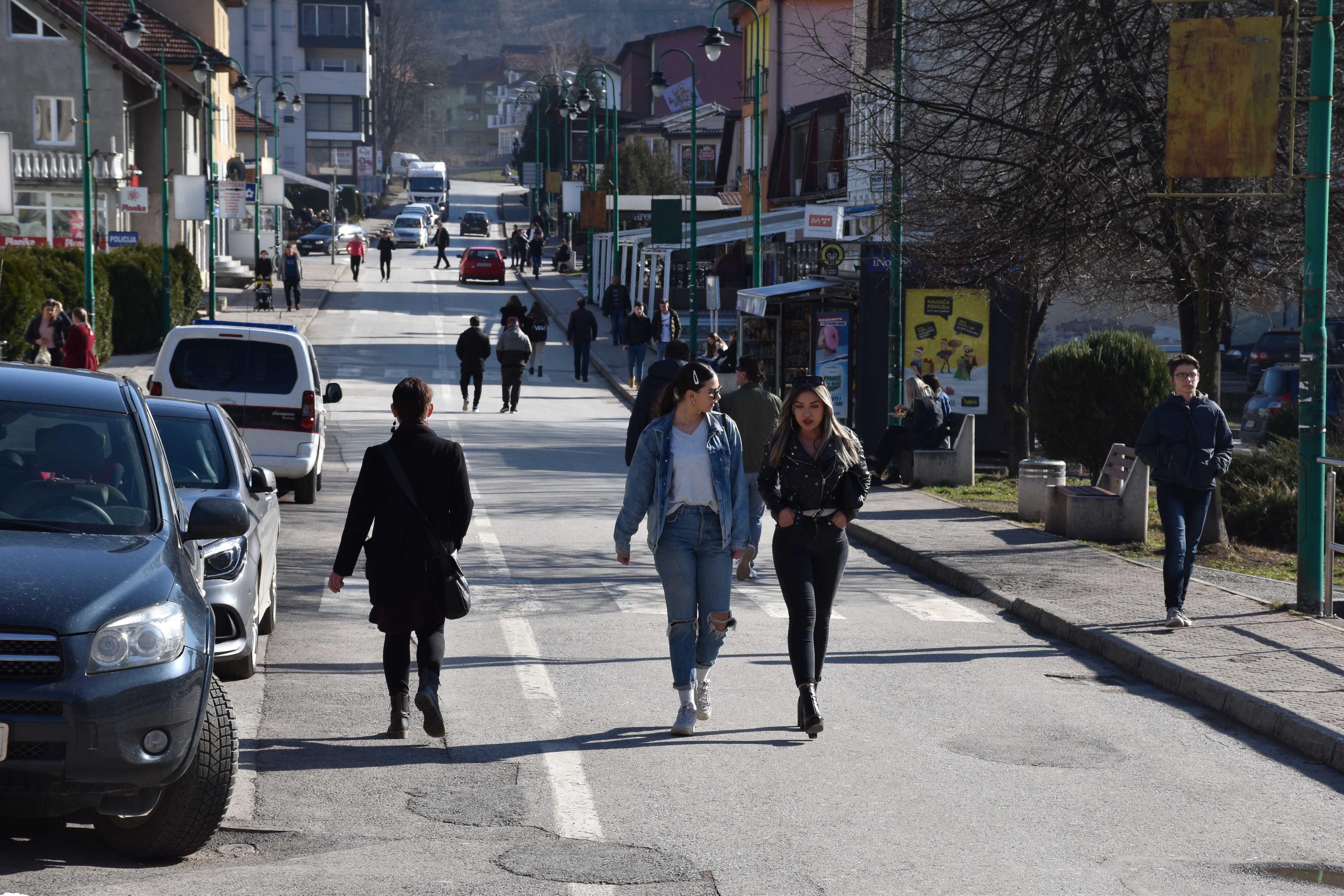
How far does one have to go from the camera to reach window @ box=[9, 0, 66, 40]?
4741cm

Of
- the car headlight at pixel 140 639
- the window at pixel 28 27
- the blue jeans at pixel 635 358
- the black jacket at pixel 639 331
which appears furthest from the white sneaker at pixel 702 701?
the window at pixel 28 27

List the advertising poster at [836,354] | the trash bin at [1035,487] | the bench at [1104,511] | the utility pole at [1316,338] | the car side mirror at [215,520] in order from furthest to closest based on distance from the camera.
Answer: the advertising poster at [836,354], the trash bin at [1035,487], the bench at [1104,511], the utility pole at [1316,338], the car side mirror at [215,520]

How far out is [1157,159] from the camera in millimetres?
13789

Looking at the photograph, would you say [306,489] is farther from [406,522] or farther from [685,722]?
[685,722]

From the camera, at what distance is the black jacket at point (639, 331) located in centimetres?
3447

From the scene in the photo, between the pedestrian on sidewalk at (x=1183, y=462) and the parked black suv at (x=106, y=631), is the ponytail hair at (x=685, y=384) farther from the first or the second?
the pedestrian on sidewalk at (x=1183, y=462)

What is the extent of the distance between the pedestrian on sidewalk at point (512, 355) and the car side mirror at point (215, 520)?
22231 mm

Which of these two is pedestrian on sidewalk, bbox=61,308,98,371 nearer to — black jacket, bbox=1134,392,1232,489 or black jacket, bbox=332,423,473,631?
black jacket, bbox=1134,392,1232,489

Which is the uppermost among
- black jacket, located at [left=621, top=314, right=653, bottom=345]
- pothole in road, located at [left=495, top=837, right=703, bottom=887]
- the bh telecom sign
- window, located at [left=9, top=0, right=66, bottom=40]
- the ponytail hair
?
window, located at [left=9, top=0, right=66, bottom=40]

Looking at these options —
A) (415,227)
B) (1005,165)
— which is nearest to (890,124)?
(1005,165)

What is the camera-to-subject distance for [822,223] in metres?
31.3

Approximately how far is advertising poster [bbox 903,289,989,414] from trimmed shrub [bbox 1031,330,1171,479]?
2.87m

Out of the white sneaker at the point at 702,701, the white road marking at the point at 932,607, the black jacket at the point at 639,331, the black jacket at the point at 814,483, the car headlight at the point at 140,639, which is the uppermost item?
the black jacket at the point at 639,331

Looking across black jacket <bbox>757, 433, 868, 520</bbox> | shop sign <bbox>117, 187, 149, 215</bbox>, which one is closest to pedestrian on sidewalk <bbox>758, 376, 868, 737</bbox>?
black jacket <bbox>757, 433, 868, 520</bbox>
